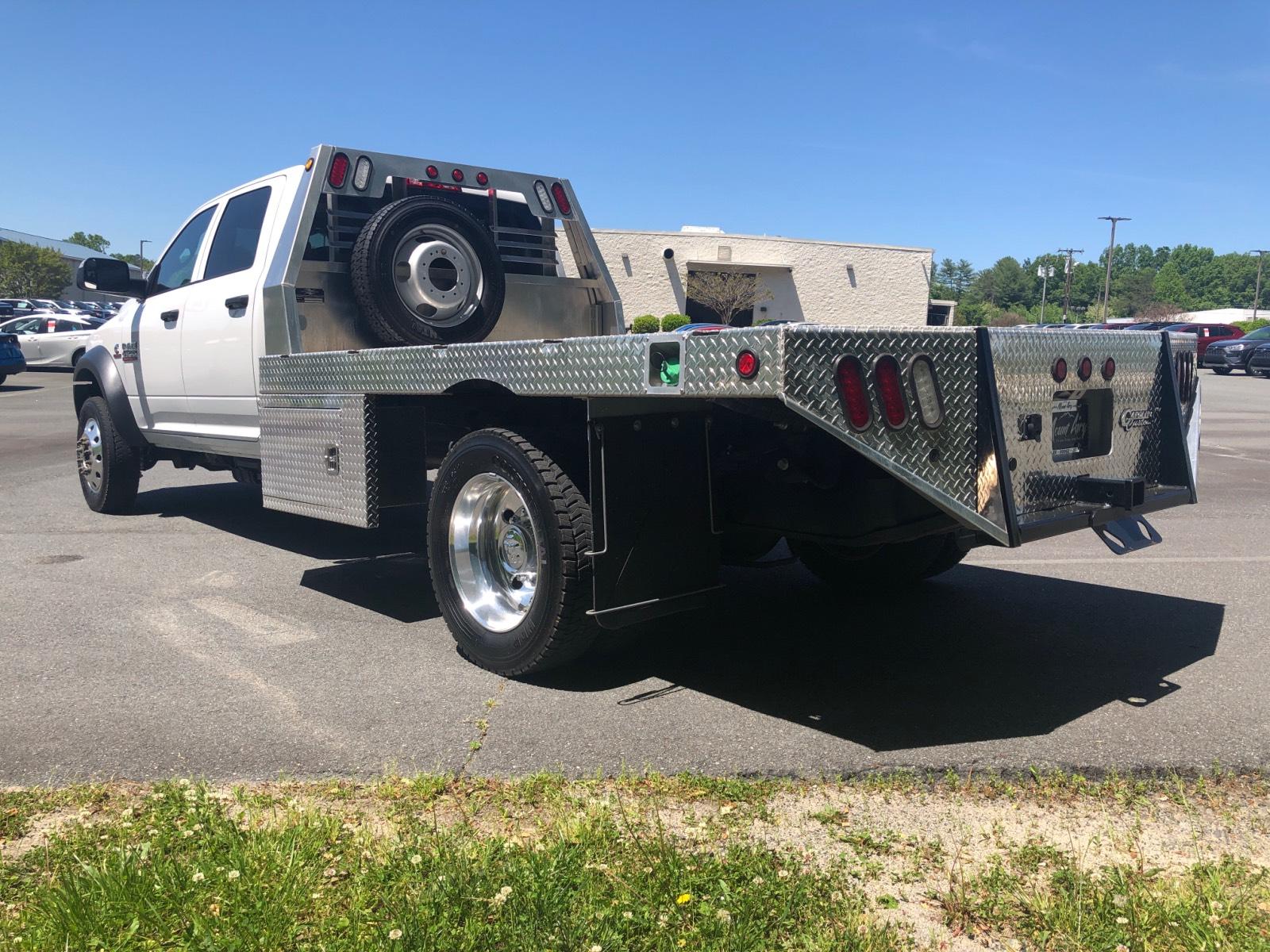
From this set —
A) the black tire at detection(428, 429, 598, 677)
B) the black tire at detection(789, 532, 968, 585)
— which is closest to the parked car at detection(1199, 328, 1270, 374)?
the black tire at detection(789, 532, 968, 585)

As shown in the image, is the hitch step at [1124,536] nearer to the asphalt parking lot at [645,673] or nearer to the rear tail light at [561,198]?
the asphalt parking lot at [645,673]

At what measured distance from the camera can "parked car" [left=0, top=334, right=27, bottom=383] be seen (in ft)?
79.5

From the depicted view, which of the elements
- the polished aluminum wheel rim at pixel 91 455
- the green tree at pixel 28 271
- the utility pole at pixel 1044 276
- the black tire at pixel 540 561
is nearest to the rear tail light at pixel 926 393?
the black tire at pixel 540 561

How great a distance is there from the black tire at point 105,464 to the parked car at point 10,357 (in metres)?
18.2

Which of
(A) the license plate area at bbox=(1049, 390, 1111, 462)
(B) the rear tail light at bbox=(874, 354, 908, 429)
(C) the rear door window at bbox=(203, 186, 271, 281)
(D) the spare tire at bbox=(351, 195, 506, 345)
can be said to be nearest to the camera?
(B) the rear tail light at bbox=(874, 354, 908, 429)

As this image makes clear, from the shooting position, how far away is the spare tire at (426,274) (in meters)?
6.09

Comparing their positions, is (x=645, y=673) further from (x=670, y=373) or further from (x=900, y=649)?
(x=670, y=373)

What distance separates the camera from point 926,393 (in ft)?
11.7

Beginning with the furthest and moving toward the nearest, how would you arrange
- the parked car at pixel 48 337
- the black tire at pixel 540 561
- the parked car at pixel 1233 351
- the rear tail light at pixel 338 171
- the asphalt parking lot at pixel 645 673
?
the parked car at pixel 1233 351
the parked car at pixel 48 337
the rear tail light at pixel 338 171
the black tire at pixel 540 561
the asphalt parking lot at pixel 645 673

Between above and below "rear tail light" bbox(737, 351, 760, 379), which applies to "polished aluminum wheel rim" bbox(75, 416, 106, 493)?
below

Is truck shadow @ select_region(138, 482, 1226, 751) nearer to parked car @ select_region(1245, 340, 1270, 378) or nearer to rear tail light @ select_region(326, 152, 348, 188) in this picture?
rear tail light @ select_region(326, 152, 348, 188)

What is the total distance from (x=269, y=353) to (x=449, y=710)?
2.84 meters

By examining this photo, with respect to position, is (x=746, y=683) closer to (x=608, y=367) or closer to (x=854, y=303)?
(x=608, y=367)

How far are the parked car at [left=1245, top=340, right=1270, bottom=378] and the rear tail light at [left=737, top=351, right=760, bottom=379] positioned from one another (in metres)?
34.1
